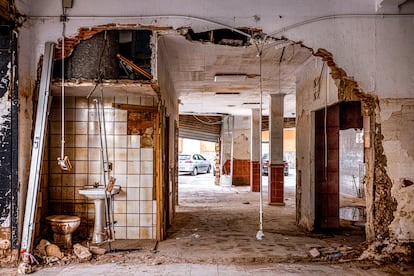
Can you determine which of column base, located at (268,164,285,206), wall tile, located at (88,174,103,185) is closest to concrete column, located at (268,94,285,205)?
column base, located at (268,164,285,206)

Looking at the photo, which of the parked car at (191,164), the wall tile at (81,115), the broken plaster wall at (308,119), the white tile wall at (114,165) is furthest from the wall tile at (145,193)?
the parked car at (191,164)

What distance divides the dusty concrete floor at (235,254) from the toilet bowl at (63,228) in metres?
0.39

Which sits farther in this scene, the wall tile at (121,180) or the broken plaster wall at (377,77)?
the wall tile at (121,180)

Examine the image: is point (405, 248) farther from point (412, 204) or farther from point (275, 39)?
point (275, 39)

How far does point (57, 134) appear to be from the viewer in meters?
5.62

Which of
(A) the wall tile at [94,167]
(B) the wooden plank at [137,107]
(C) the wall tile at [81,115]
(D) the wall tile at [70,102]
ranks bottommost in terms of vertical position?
(A) the wall tile at [94,167]

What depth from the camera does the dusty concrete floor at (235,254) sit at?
4.39 meters

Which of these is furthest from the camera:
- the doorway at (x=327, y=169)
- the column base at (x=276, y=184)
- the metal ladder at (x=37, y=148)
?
the column base at (x=276, y=184)

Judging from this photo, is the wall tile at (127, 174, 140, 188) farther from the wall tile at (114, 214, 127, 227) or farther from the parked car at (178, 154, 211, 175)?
the parked car at (178, 154, 211, 175)

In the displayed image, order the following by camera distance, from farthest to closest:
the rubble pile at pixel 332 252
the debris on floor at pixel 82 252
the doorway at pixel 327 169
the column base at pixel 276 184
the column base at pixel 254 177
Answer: the column base at pixel 254 177 → the column base at pixel 276 184 → the doorway at pixel 327 169 → the rubble pile at pixel 332 252 → the debris on floor at pixel 82 252

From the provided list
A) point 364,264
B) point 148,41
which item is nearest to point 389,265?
point 364,264

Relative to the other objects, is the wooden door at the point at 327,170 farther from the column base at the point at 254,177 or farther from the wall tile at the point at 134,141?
the column base at the point at 254,177

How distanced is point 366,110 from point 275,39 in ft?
4.66

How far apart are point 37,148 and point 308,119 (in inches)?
159
